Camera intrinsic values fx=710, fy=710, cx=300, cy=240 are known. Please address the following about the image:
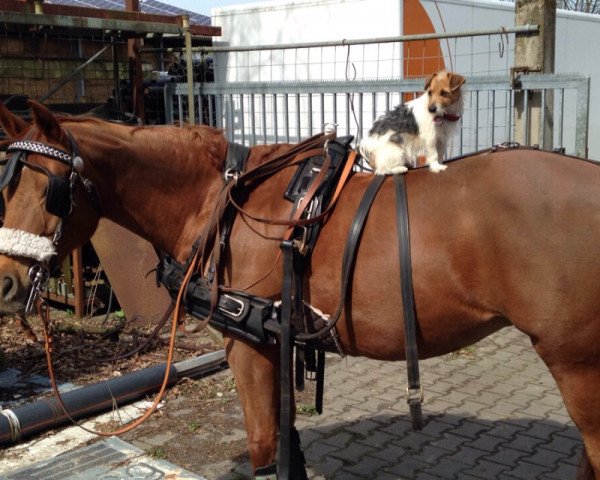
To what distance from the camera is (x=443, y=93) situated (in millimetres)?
3137

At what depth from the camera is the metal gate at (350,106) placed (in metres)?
5.60

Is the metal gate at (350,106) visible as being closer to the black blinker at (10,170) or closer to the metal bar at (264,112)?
the metal bar at (264,112)

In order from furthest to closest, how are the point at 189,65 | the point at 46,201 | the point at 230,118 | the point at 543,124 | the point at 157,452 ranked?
1. the point at 230,118
2. the point at 189,65
3. the point at 543,124
4. the point at 157,452
5. the point at 46,201

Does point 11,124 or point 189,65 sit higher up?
point 189,65

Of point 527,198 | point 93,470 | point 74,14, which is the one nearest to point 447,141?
point 527,198

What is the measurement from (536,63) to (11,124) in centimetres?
424

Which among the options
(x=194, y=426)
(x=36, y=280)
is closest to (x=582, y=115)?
(x=194, y=426)

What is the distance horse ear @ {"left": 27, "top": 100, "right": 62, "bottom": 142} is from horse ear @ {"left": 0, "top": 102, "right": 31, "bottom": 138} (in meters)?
0.13

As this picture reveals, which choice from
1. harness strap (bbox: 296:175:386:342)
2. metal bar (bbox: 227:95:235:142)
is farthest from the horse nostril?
metal bar (bbox: 227:95:235:142)

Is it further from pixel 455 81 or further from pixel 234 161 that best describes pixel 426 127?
pixel 234 161

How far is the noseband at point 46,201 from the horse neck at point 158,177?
0.13 metres

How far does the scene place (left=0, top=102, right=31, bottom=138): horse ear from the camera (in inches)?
110

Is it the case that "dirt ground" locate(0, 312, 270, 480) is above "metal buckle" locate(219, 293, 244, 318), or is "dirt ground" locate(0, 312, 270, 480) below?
below

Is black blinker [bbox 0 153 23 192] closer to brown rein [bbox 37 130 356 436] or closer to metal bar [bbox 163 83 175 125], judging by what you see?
brown rein [bbox 37 130 356 436]
